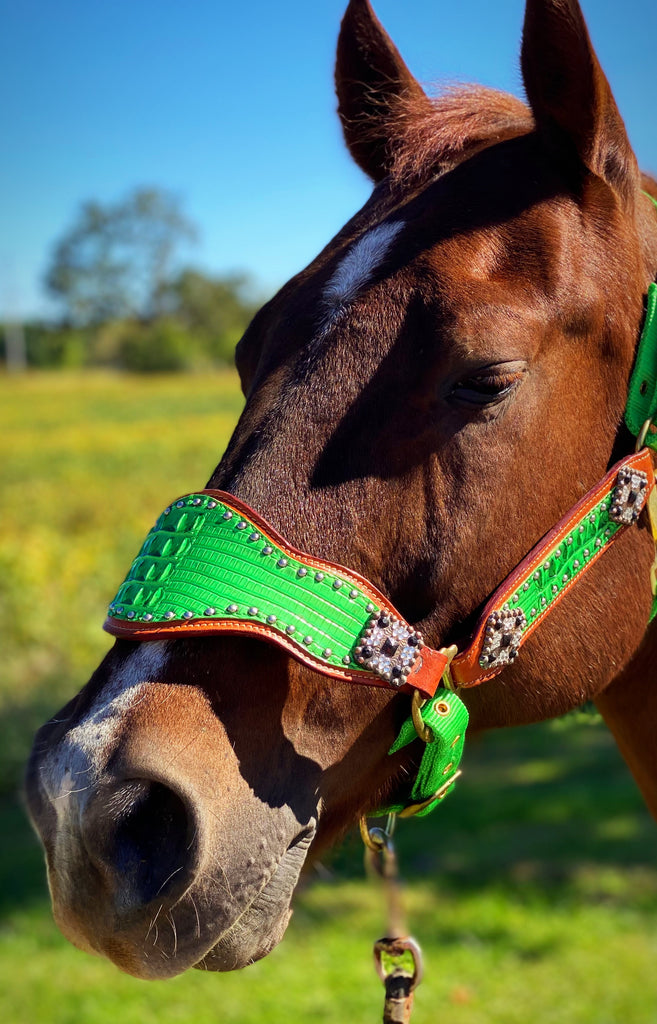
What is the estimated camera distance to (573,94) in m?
1.84

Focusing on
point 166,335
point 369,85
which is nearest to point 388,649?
point 369,85

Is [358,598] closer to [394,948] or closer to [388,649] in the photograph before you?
[388,649]

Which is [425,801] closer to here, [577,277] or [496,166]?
[577,277]

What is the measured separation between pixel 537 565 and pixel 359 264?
75cm

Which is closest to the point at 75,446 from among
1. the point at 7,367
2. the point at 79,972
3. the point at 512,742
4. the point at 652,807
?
the point at 512,742

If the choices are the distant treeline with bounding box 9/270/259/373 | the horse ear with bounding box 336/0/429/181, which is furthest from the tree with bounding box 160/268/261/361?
the horse ear with bounding box 336/0/429/181

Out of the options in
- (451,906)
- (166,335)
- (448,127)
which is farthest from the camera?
(166,335)

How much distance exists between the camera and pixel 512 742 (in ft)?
28.4

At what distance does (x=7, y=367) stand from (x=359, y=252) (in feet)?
203

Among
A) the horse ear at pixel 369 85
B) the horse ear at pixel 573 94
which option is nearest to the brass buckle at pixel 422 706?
the horse ear at pixel 573 94

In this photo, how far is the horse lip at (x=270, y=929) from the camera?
64.0 inches

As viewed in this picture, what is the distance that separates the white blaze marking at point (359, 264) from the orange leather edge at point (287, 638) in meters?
0.50

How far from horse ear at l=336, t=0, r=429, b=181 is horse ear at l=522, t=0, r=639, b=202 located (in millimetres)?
549

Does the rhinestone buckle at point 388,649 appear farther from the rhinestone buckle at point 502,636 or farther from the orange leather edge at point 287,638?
the rhinestone buckle at point 502,636
